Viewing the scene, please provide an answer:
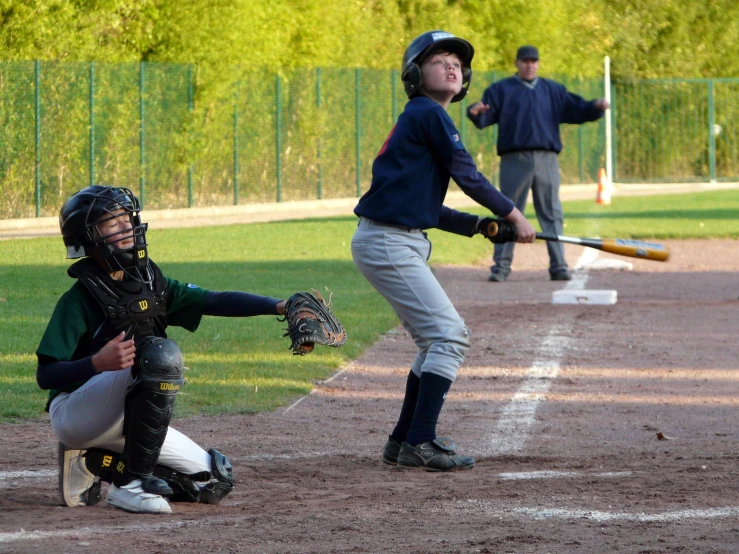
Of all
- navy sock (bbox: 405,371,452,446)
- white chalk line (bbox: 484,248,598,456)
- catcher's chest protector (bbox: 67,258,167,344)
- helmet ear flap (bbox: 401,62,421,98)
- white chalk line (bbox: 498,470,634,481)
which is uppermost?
helmet ear flap (bbox: 401,62,421,98)

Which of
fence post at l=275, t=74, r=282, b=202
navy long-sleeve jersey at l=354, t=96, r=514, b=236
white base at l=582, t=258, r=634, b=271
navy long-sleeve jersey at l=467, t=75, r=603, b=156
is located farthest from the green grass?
fence post at l=275, t=74, r=282, b=202

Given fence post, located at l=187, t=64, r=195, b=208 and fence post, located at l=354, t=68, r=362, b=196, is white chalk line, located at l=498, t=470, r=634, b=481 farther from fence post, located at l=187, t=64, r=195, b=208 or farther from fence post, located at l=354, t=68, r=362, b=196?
fence post, located at l=354, t=68, r=362, b=196

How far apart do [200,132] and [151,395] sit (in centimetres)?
1916

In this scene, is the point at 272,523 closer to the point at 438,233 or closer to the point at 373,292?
the point at 373,292

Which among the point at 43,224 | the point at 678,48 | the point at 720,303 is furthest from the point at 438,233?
the point at 678,48

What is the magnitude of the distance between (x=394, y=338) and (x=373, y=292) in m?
2.57

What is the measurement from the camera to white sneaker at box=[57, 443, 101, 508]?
16.4 feet

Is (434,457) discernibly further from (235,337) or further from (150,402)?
(235,337)

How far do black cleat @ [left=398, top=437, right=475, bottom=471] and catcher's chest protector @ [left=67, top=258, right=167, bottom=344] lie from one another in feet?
4.74

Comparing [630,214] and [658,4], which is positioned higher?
[658,4]

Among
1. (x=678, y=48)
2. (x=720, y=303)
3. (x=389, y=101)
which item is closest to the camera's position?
(x=720, y=303)

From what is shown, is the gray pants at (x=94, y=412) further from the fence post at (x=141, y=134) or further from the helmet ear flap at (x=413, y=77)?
the fence post at (x=141, y=134)

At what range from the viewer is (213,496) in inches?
200

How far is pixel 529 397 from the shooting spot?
7.69m
